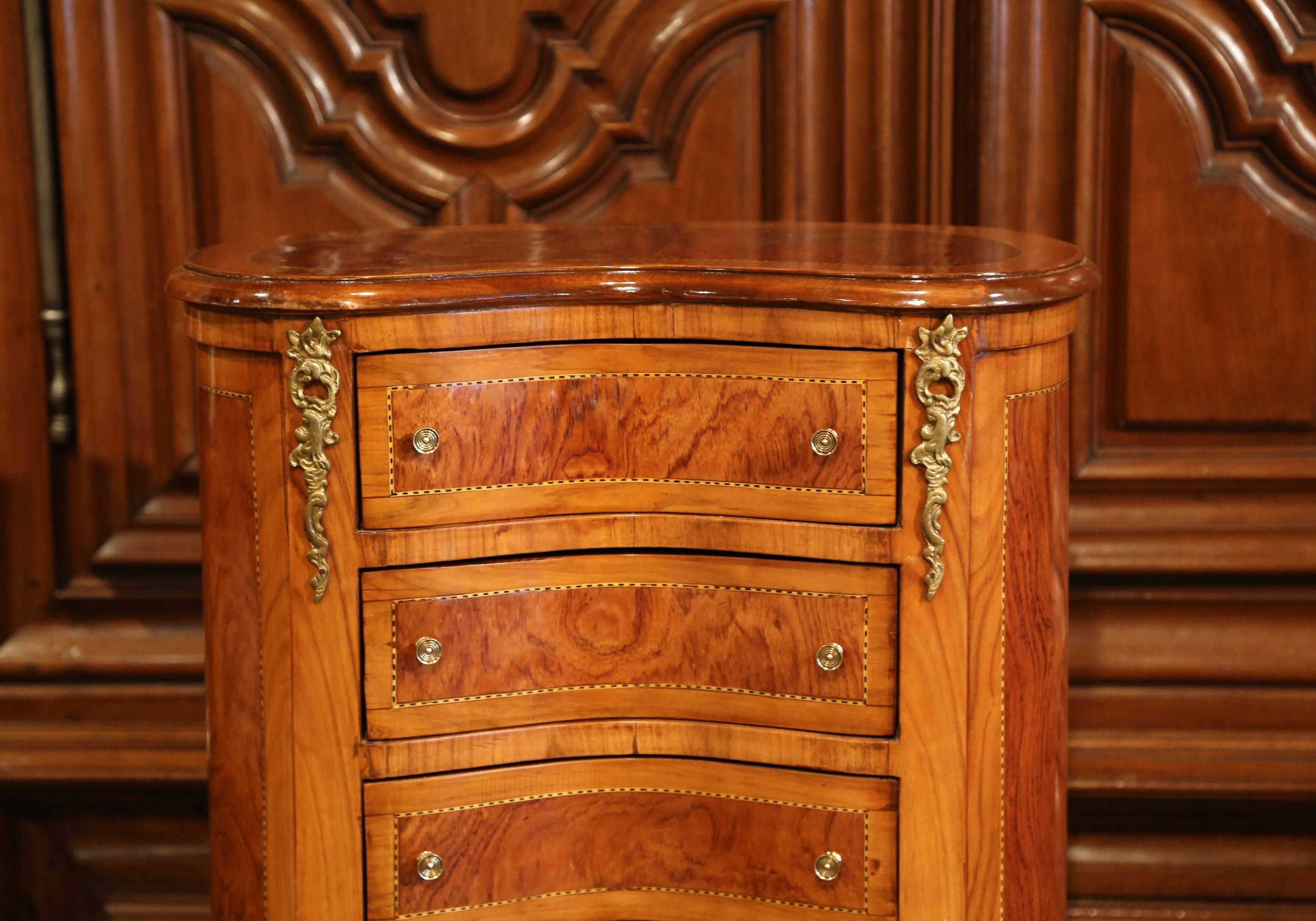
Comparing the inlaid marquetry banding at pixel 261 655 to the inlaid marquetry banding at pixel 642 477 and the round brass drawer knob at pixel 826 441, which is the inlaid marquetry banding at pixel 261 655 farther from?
the round brass drawer knob at pixel 826 441

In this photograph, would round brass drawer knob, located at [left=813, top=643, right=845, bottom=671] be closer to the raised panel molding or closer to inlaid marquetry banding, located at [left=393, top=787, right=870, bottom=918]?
inlaid marquetry banding, located at [left=393, top=787, right=870, bottom=918]

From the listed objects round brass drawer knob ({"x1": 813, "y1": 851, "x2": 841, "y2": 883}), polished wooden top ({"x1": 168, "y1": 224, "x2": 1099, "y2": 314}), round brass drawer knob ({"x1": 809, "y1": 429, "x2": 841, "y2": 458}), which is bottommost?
round brass drawer knob ({"x1": 813, "y1": 851, "x2": 841, "y2": 883})

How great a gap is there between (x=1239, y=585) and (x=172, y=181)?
1.75 metres

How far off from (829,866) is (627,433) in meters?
0.52

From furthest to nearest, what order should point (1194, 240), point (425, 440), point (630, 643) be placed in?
point (1194, 240) → point (630, 643) → point (425, 440)

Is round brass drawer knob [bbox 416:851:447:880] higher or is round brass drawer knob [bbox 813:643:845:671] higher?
round brass drawer knob [bbox 813:643:845:671]

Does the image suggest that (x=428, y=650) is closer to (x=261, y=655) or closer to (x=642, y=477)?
(x=261, y=655)

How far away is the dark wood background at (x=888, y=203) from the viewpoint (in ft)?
7.59

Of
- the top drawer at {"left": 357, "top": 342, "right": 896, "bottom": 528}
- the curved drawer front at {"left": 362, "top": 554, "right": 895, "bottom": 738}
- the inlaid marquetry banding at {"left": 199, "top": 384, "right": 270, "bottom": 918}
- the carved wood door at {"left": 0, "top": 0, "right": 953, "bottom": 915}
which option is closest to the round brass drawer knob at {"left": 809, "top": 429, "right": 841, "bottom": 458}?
the top drawer at {"left": 357, "top": 342, "right": 896, "bottom": 528}

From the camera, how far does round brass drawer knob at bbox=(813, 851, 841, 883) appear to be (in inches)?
67.1

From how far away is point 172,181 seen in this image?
7.82 feet

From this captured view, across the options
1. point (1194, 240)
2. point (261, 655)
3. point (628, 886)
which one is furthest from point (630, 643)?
point (1194, 240)

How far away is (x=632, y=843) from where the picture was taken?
5.81 feet

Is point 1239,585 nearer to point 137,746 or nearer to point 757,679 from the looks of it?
point 757,679
